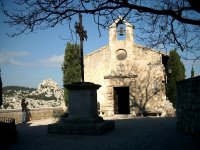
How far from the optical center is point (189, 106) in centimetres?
973

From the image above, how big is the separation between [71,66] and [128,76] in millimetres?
5091

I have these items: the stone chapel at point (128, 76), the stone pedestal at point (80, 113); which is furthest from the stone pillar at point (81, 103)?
the stone chapel at point (128, 76)

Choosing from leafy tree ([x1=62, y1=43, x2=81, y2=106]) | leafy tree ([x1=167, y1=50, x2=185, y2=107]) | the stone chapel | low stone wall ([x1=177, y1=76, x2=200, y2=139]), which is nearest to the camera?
low stone wall ([x1=177, y1=76, x2=200, y2=139])

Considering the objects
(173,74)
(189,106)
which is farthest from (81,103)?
(173,74)

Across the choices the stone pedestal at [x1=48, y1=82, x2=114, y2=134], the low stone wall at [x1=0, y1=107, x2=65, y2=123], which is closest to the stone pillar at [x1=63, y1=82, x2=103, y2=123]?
the stone pedestal at [x1=48, y1=82, x2=114, y2=134]

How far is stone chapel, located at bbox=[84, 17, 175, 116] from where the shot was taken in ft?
70.2

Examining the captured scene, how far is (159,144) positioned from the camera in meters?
8.44

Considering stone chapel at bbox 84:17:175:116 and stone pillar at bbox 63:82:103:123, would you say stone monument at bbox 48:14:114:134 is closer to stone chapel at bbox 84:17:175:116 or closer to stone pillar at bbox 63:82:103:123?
stone pillar at bbox 63:82:103:123

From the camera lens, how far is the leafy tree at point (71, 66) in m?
23.2

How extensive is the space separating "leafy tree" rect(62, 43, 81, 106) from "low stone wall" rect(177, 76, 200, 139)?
12.9m

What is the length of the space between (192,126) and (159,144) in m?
1.68

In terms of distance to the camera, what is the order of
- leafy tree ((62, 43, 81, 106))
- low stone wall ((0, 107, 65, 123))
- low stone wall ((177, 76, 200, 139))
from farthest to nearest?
leafy tree ((62, 43, 81, 106))
low stone wall ((0, 107, 65, 123))
low stone wall ((177, 76, 200, 139))

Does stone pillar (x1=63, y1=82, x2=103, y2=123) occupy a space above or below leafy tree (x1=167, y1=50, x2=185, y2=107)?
below

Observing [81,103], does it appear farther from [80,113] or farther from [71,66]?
[71,66]
